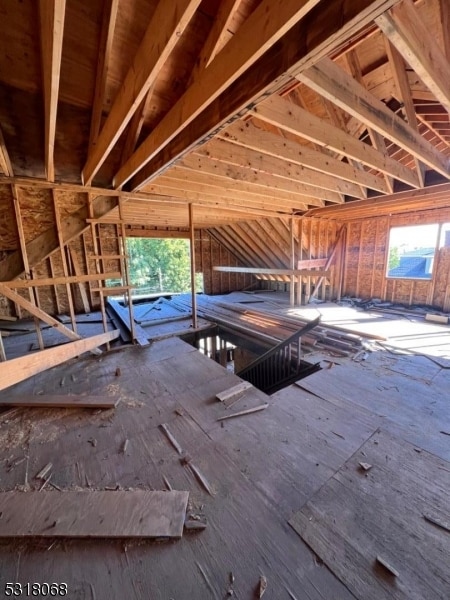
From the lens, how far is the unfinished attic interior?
1.21m

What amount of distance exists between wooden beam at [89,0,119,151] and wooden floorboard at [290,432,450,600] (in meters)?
3.03

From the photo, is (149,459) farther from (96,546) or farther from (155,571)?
(155,571)

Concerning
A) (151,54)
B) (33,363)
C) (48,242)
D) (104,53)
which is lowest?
(33,363)

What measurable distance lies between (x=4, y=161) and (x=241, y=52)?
2.77m

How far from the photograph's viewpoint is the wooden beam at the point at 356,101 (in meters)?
1.47

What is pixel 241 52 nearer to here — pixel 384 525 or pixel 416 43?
pixel 416 43

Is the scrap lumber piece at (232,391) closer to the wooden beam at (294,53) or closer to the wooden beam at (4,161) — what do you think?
the wooden beam at (294,53)

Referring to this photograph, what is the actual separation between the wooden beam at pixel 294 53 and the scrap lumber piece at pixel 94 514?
8.31 ft

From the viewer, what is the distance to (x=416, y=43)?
4.34 ft

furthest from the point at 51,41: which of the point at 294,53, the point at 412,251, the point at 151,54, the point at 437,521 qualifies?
the point at 412,251

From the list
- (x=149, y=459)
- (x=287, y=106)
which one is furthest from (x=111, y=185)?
(x=149, y=459)

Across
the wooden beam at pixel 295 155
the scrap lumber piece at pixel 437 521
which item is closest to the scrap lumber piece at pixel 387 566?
the scrap lumber piece at pixel 437 521

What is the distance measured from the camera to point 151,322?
5.71 metres

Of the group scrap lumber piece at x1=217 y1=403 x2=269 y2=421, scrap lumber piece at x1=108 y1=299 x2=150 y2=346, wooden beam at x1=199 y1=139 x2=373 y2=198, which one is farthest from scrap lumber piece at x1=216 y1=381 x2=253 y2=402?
wooden beam at x1=199 y1=139 x2=373 y2=198
